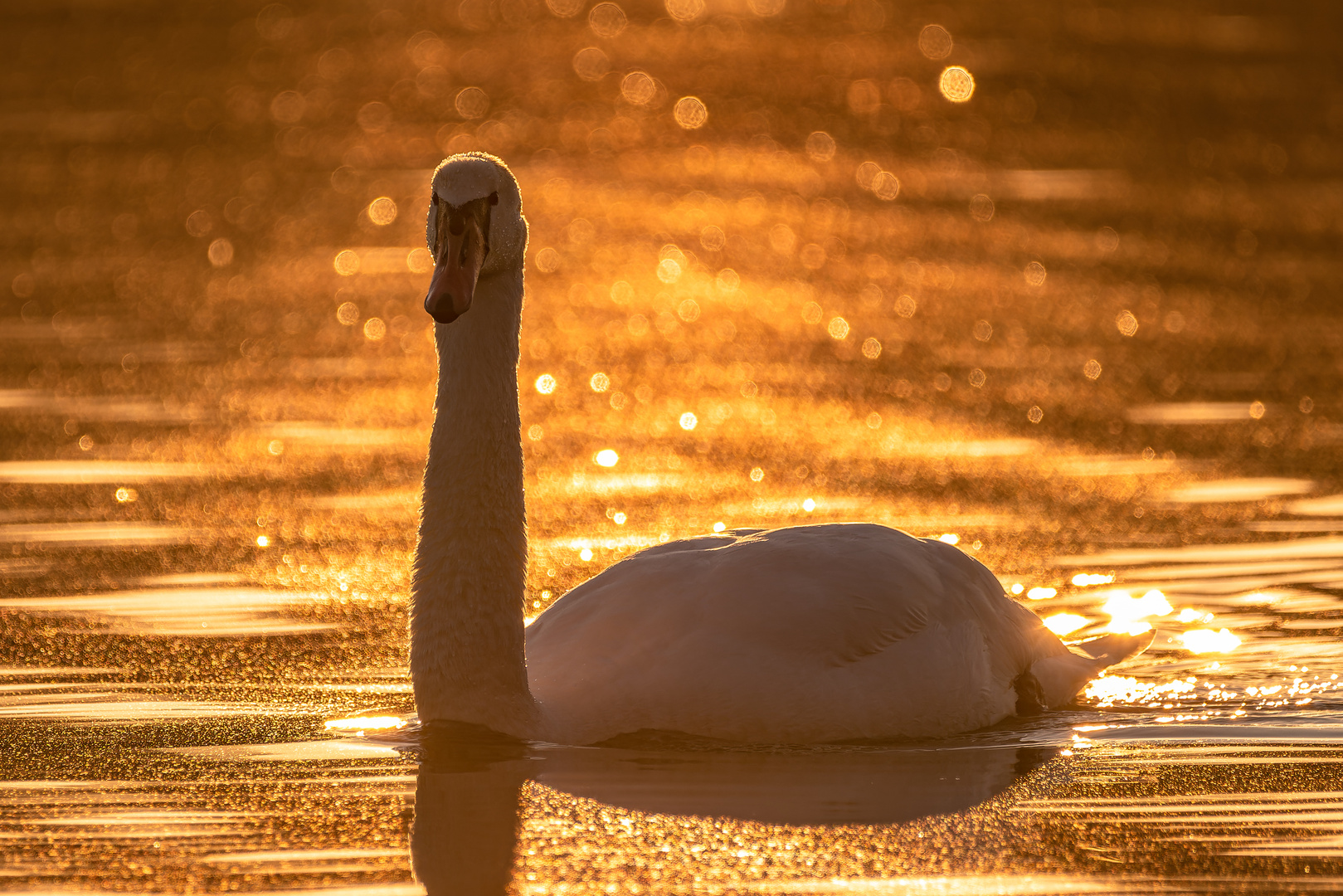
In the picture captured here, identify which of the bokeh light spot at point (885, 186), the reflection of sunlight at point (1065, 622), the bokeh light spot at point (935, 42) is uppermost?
the bokeh light spot at point (935, 42)

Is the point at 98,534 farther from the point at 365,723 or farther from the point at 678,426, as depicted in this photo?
the point at 678,426

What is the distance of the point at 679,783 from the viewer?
20.8 ft

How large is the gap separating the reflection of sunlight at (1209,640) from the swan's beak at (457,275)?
3.21 metres

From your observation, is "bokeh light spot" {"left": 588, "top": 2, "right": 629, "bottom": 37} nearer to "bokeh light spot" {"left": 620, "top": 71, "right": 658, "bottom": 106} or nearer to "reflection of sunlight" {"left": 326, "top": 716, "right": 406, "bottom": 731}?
"bokeh light spot" {"left": 620, "top": 71, "right": 658, "bottom": 106}

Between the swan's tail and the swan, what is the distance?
10.6 inches

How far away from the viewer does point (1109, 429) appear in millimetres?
11219

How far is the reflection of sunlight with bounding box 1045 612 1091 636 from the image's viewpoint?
8336 millimetres

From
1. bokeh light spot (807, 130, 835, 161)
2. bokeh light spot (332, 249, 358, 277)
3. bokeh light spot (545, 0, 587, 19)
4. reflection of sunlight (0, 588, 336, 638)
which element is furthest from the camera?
bokeh light spot (545, 0, 587, 19)

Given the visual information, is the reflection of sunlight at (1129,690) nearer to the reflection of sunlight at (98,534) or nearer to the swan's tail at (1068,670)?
the swan's tail at (1068,670)

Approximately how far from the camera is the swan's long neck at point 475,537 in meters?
6.57

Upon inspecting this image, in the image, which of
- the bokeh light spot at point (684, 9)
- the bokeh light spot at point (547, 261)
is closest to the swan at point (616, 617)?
the bokeh light spot at point (547, 261)

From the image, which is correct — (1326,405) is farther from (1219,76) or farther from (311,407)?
(1219,76)

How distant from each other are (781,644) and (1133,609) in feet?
7.39

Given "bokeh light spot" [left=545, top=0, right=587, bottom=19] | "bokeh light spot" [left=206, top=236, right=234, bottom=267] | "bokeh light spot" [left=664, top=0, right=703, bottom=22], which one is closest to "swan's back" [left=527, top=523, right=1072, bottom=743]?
"bokeh light spot" [left=206, top=236, right=234, bottom=267]
